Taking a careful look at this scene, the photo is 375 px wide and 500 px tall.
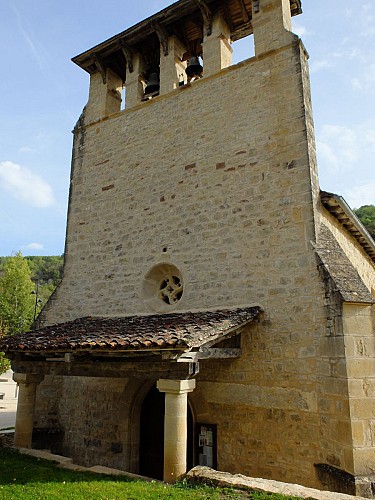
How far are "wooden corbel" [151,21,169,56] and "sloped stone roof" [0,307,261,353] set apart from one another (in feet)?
20.8

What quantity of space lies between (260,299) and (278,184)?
2.03 m

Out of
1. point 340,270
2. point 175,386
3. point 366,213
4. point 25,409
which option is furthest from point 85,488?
point 366,213

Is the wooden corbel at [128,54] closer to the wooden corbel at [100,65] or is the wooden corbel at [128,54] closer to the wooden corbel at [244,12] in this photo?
the wooden corbel at [100,65]

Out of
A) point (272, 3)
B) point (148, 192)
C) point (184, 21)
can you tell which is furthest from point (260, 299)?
point (184, 21)

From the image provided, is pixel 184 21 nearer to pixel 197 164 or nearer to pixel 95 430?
pixel 197 164

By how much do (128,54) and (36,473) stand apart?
9.07m

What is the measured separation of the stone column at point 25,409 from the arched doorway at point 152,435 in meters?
2.09

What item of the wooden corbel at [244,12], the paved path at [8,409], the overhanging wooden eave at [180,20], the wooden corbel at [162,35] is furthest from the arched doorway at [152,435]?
the wooden corbel at [244,12]

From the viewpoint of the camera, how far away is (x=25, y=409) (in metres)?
6.50

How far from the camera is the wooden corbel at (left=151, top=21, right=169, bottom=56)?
29.2ft

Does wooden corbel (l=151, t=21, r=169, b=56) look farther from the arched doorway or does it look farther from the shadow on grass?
the shadow on grass

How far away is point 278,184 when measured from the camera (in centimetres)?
661

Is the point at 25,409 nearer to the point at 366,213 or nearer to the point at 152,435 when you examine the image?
the point at 152,435

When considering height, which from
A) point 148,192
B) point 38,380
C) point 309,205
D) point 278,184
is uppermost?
point 148,192
